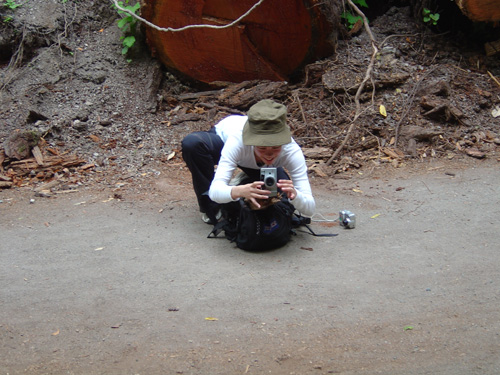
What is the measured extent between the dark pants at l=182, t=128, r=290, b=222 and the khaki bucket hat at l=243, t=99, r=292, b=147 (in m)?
A: 0.53

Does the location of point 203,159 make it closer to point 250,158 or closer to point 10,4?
point 250,158

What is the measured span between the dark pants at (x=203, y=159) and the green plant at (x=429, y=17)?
153 inches

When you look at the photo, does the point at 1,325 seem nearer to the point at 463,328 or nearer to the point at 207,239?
the point at 207,239

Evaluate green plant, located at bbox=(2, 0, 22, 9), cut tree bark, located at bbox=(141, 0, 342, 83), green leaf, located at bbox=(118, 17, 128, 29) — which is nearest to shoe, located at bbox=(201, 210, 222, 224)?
cut tree bark, located at bbox=(141, 0, 342, 83)

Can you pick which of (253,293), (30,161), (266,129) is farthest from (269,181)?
(30,161)

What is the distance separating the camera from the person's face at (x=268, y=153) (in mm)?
3143

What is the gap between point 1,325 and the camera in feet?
8.55

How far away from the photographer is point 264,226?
11.0ft

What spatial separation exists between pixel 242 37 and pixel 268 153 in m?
3.07

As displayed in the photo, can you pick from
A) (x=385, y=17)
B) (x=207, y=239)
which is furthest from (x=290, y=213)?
(x=385, y=17)

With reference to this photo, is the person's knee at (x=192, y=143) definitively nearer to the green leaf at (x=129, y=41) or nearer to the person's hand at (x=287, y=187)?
the person's hand at (x=287, y=187)

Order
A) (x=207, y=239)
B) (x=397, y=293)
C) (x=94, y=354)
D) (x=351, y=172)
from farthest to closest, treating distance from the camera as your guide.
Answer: (x=351, y=172) → (x=207, y=239) → (x=397, y=293) → (x=94, y=354)

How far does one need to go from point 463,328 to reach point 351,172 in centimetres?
282

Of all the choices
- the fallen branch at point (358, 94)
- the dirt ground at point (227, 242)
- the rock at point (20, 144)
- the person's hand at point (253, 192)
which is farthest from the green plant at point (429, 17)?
the rock at point (20, 144)
